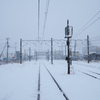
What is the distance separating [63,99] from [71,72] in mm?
9901

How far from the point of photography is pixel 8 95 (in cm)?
646

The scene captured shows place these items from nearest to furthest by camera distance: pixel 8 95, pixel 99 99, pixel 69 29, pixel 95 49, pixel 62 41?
pixel 99 99 → pixel 8 95 → pixel 69 29 → pixel 62 41 → pixel 95 49

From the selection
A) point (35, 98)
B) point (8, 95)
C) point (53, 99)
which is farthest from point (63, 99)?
point (8, 95)

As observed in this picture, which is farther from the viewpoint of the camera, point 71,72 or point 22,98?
point 71,72

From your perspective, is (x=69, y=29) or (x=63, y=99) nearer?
(x=63, y=99)

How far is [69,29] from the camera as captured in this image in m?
15.2

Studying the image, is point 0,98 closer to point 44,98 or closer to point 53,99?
point 44,98

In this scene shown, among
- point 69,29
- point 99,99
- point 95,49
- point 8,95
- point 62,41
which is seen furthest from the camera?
point 95,49

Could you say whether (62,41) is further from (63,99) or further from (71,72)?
(63,99)

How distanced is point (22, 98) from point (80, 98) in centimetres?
259

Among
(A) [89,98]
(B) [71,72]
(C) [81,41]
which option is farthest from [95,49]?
(A) [89,98]

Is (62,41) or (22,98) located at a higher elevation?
(62,41)

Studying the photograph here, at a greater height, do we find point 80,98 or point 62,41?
point 62,41

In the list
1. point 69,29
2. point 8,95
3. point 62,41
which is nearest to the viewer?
point 8,95
